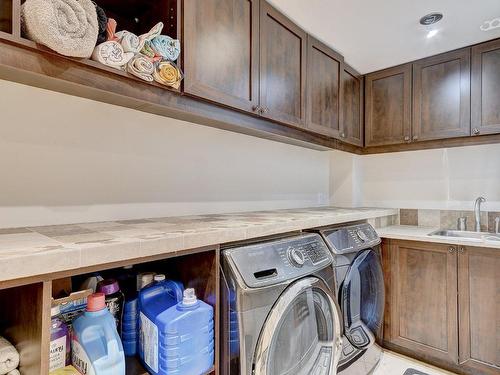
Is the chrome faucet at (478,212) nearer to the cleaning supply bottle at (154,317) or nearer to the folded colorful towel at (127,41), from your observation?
the cleaning supply bottle at (154,317)

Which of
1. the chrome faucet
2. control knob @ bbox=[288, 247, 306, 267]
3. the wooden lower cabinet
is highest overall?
the chrome faucet

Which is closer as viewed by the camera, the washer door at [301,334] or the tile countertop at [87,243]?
the tile countertop at [87,243]

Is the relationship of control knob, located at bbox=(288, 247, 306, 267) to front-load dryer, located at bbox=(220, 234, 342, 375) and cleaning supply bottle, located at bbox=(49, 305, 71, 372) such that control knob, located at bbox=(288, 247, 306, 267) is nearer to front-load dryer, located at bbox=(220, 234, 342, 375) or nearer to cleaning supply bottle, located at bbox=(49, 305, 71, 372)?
front-load dryer, located at bbox=(220, 234, 342, 375)

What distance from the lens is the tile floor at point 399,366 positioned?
1.99 m

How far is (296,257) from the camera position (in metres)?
1.30

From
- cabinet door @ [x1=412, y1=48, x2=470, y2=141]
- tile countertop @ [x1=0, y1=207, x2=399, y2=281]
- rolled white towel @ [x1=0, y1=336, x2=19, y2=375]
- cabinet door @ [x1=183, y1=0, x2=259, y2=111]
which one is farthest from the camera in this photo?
cabinet door @ [x1=412, y1=48, x2=470, y2=141]

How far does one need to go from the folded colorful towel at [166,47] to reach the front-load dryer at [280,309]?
0.81 metres

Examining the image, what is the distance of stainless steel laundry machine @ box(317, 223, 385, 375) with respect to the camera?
5.31ft

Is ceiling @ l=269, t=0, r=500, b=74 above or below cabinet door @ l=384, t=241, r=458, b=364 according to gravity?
above

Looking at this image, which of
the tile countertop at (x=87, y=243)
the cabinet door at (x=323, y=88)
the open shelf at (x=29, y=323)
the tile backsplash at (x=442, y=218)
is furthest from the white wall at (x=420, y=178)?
the open shelf at (x=29, y=323)

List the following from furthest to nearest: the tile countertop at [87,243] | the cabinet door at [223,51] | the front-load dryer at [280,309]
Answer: the cabinet door at [223,51] < the front-load dryer at [280,309] < the tile countertop at [87,243]

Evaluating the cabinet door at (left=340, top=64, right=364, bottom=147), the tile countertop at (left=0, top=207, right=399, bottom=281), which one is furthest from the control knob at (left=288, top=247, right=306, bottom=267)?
the cabinet door at (left=340, top=64, right=364, bottom=147)

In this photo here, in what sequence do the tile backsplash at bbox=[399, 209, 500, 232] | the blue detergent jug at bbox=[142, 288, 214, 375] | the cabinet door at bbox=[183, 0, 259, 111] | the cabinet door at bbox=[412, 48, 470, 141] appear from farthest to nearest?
the tile backsplash at bbox=[399, 209, 500, 232] < the cabinet door at bbox=[412, 48, 470, 141] < the cabinet door at bbox=[183, 0, 259, 111] < the blue detergent jug at bbox=[142, 288, 214, 375]

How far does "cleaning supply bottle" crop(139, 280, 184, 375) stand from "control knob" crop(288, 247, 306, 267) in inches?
18.9
